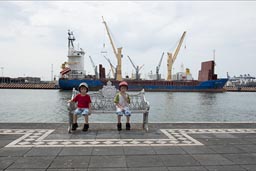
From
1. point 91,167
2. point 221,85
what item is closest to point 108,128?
point 91,167

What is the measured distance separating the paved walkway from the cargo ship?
56.4 metres

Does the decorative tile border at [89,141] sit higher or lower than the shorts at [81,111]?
lower

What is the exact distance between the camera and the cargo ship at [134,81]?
63.2m

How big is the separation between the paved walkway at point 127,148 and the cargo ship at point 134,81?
185ft

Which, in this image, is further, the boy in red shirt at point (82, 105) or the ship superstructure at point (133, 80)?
the ship superstructure at point (133, 80)

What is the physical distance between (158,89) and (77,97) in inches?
2582

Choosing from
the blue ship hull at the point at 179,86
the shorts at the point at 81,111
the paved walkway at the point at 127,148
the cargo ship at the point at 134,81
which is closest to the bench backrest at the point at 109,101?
the paved walkway at the point at 127,148

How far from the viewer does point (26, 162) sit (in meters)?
3.92

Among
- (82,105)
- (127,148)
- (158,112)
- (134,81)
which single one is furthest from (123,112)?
(134,81)

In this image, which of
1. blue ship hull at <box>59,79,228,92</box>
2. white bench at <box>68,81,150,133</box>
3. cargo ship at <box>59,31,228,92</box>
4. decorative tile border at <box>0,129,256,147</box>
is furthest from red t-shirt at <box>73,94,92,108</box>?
blue ship hull at <box>59,79,228,92</box>

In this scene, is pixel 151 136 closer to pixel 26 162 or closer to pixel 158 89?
pixel 26 162

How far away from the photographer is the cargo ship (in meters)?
63.2

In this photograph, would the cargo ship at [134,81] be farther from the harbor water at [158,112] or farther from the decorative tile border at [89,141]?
the decorative tile border at [89,141]

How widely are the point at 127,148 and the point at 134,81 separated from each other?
2620 inches
